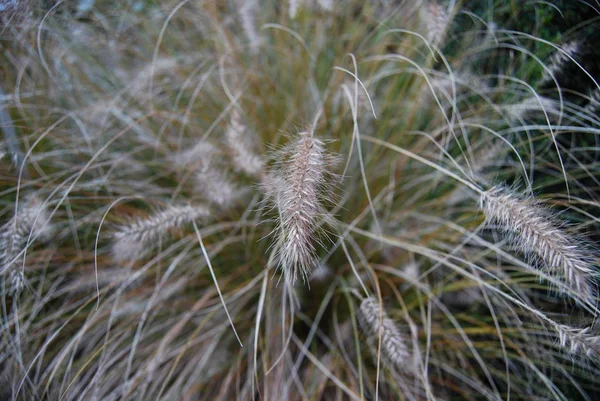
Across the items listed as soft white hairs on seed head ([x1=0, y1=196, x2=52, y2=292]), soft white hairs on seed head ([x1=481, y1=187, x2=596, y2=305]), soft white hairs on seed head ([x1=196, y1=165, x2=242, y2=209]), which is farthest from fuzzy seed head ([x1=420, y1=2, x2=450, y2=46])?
soft white hairs on seed head ([x1=0, y1=196, x2=52, y2=292])

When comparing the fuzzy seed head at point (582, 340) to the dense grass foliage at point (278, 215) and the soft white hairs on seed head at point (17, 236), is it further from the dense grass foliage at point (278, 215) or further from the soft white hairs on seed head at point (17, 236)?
the soft white hairs on seed head at point (17, 236)

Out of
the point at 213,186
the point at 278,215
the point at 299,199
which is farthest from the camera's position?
the point at 213,186

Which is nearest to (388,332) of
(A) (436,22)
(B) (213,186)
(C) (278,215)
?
(C) (278,215)

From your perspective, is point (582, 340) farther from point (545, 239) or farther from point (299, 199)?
point (299, 199)

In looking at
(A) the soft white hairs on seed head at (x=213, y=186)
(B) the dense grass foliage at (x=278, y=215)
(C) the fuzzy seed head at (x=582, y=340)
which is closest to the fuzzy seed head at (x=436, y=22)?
(B) the dense grass foliage at (x=278, y=215)

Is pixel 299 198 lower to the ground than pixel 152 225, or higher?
higher

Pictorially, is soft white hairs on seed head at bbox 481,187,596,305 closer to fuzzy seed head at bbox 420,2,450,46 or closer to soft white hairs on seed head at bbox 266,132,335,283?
soft white hairs on seed head at bbox 266,132,335,283

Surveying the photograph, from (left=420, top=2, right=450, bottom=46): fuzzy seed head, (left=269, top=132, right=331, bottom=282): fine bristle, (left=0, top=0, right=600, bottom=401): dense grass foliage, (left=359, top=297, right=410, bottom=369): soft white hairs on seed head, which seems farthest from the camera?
(left=420, top=2, right=450, bottom=46): fuzzy seed head

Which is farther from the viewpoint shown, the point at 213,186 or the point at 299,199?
the point at 213,186

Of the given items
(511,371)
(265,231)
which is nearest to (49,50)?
(265,231)
